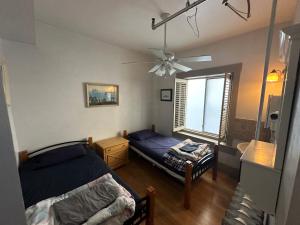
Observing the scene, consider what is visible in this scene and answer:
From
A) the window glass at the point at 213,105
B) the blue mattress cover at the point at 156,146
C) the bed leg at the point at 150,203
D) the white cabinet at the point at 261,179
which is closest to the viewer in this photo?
the white cabinet at the point at 261,179

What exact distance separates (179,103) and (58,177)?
9.68 feet

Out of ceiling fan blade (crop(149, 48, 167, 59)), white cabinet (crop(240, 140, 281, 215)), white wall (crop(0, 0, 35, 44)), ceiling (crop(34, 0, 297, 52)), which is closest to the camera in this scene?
white cabinet (crop(240, 140, 281, 215))

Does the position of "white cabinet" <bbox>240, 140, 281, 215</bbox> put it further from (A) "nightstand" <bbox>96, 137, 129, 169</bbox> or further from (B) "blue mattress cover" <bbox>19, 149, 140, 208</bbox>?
(A) "nightstand" <bbox>96, 137, 129, 169</bbox>

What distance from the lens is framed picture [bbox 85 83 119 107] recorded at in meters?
2.86

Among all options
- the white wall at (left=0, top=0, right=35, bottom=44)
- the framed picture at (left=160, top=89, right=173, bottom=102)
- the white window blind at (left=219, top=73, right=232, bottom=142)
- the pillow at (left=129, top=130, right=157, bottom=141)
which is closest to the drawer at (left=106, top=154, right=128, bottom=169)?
the pillow at (left=129, top=130, right=157, bottom=141)

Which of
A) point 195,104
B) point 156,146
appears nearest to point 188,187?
point 156,146

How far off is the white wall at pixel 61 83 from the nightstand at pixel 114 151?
0.25 m

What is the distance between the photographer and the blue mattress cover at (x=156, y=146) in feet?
8.59

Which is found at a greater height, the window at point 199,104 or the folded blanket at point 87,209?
the window at point 199,104

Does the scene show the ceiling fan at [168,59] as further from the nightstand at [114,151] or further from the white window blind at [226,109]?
the nightstand at [114,151]

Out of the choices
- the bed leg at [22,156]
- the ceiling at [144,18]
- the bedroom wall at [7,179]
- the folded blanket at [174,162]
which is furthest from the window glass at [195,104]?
the bedroom wall at [7,179]

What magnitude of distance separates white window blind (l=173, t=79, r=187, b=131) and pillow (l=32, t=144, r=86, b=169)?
234 centimetres

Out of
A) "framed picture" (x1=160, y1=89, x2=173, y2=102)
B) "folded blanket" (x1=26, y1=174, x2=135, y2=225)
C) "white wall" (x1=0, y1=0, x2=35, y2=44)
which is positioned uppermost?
"white wall" (x1=0, y1=0, x2=35, y2=44)

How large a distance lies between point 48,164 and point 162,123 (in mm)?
2791
